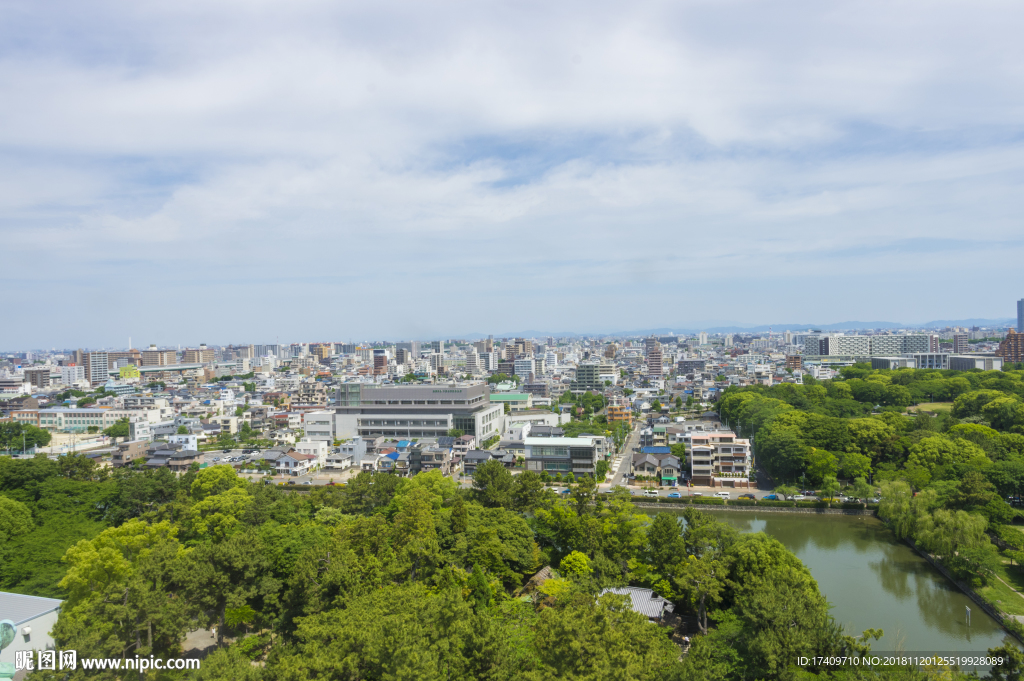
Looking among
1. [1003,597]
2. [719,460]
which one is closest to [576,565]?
[1003,597]

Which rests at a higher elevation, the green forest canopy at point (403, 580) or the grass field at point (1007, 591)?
the green forest canopy at point (403, 580)

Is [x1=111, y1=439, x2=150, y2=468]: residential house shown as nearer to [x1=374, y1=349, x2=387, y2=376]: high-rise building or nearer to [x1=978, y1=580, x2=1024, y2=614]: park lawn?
[x1=978, y1=580, x2=1024, y2=614]: park lawn

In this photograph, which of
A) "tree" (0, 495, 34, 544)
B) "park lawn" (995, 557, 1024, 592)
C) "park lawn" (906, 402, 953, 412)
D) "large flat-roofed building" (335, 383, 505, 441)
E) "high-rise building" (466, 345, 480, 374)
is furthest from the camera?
"high-rise building" (466, 345, 480, 374)

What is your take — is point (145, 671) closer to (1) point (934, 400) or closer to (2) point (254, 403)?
(2) point (254, 403)

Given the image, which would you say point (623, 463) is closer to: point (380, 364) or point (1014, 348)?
point (380, 364)

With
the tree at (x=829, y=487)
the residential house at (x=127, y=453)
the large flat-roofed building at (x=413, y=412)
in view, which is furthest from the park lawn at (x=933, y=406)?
the residential house at (x=127, y=453)

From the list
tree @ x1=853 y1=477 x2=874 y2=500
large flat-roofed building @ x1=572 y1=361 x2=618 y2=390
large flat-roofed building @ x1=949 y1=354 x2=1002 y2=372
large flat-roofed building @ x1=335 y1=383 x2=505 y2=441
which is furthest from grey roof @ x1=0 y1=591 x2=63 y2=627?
large flat-roofed building @ x1=949 y1=354 x2=1002 y2=372

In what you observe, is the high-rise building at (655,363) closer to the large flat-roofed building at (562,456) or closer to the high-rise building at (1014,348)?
the high-rise building at (1014,348)
